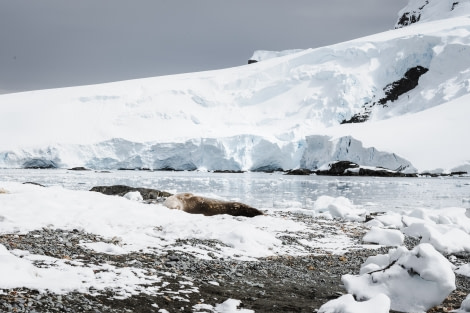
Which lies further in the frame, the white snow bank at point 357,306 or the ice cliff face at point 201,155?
the ice cliff face at point 201,155

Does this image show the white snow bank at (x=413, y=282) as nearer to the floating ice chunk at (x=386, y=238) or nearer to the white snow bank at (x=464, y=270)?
the white snow bank at (x=464, y=270)

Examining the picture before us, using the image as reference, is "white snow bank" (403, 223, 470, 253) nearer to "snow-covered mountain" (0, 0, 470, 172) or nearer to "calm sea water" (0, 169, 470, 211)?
"calm sea water" (0, 169, 470, 211)

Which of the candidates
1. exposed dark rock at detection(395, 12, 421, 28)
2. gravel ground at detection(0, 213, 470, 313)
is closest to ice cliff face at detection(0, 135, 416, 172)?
gravel ground at detection(0, 213, 470, 313)

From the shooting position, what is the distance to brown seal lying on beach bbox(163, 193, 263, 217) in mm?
10625

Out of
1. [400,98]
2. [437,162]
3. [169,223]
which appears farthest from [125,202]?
[400,98]

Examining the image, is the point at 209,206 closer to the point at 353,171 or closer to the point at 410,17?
the point at 353,171

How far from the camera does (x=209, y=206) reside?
10828 mm

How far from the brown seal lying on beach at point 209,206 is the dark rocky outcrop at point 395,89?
2166 inches

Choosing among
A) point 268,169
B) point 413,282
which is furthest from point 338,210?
point 268,169

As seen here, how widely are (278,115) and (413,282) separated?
65512 mm

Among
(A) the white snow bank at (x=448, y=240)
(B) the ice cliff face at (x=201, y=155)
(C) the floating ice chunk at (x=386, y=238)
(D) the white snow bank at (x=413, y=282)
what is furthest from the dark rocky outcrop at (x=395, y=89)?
(D) the white snow bank at (x=413, y=282)

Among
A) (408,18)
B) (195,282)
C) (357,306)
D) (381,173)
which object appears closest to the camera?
(357,306)

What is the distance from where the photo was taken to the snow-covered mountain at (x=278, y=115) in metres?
50.5

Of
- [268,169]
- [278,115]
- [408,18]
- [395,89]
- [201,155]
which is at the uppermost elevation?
[408,18]
